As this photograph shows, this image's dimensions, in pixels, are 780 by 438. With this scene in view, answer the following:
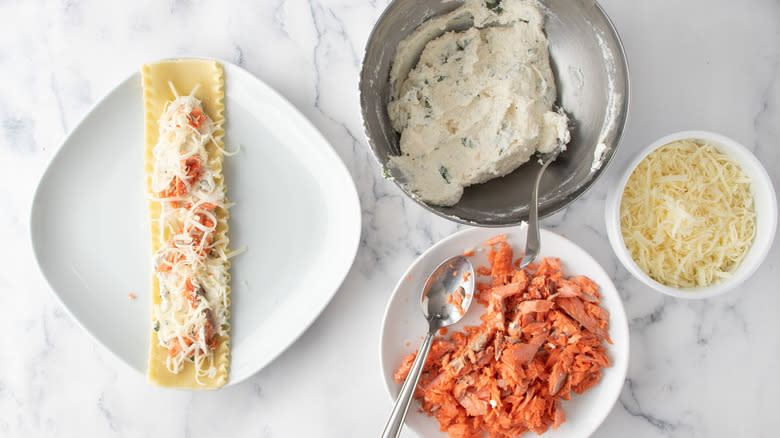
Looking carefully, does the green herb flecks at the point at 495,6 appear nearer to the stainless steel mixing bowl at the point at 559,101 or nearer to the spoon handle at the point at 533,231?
the stainless steel mixing bowl at the point at 559,101

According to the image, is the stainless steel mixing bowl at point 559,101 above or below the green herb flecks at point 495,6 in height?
below

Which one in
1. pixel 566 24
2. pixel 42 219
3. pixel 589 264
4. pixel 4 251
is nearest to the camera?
pixel 566 24

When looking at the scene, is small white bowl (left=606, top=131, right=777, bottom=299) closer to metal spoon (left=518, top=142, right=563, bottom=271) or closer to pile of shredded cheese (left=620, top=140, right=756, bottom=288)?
pile of shredded cheese (left=620, top=140, right=756, bottom=288)

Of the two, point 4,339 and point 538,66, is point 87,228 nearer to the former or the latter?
Answer: point 4,339

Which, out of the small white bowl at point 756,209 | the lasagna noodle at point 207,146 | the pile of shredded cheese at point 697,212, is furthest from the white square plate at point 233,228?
the pile of shredded cheese at point 697,212

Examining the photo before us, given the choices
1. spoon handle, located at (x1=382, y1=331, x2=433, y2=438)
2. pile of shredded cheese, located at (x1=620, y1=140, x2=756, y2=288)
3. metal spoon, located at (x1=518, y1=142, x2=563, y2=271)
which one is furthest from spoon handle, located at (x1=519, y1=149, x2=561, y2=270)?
spoon handle, located at (x1=382, y1=331, x2=433, y2=438)

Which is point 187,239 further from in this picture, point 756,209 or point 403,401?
point 756,209

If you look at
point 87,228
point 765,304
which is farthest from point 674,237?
point 87,228
